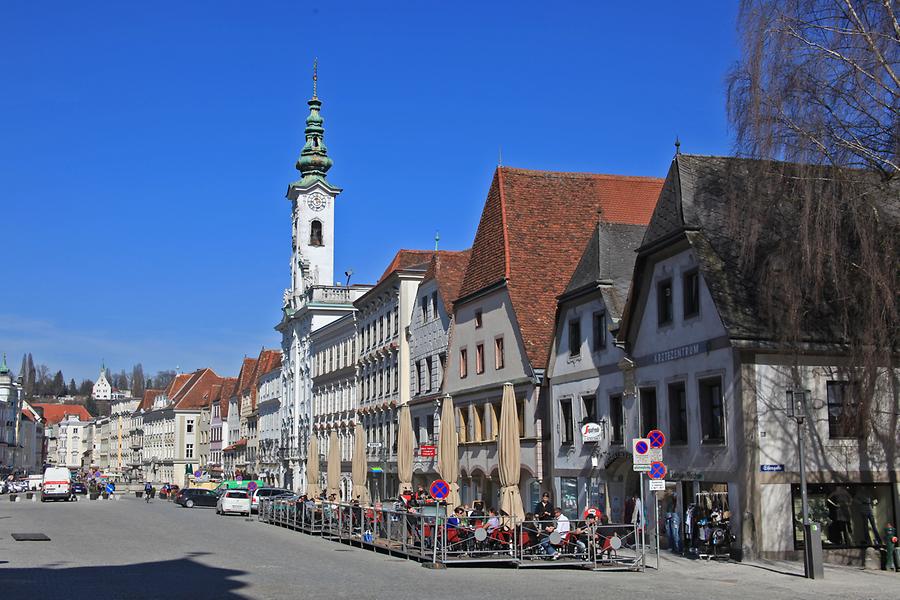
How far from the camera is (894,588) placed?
2019 cm

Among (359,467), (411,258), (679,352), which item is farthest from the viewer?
(411,258)

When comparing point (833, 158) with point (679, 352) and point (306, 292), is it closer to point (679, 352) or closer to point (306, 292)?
point (679, 352)

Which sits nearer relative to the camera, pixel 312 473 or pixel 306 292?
pixel 312 473

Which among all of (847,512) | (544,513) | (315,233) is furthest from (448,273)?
(315,233)

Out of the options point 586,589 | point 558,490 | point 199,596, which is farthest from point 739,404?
point 199,596

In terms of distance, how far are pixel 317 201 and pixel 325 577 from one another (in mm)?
73334

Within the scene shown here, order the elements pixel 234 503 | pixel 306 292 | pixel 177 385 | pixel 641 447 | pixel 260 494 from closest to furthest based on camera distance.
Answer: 1. pixel 641 447
2. pixel 234 503
3. pixel 260 494
4. pixel 306 292
5. pixel 177 385

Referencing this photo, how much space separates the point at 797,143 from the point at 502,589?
11.4 meters

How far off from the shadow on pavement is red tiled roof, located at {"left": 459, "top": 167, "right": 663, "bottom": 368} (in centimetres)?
1874

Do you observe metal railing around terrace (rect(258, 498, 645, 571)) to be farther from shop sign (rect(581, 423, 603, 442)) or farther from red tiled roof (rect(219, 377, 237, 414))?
red tiled roof (rect(219, 377, 237, 414))

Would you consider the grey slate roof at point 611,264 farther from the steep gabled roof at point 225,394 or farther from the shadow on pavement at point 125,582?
the steep gabled roof at point 225,394

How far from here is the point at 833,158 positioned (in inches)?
911

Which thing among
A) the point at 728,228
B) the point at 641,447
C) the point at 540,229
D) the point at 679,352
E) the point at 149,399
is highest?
the point at 149,399

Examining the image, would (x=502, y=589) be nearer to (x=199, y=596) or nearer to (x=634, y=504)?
(x=199, y=596)
